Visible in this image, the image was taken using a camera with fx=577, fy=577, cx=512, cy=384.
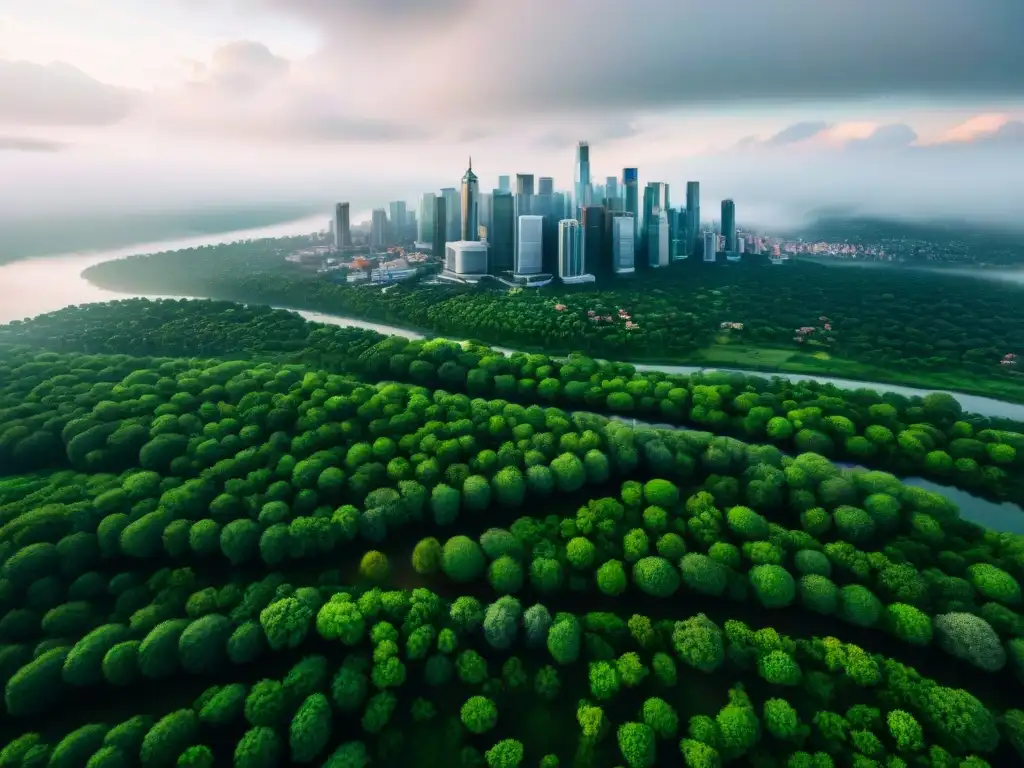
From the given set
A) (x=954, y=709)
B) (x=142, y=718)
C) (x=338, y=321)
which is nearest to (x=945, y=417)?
(x=954, y=709)

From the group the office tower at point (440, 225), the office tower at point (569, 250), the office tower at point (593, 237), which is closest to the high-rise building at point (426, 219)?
the office tower at point (440, 225)

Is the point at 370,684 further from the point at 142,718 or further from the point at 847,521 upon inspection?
the point at 847,521

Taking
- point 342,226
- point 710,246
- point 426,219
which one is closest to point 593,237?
point 710,246

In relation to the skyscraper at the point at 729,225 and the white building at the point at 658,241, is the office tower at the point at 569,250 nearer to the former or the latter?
the white building at the point at 658,241

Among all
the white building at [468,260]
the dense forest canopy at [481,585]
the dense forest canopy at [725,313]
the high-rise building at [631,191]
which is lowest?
the dense forest canopy at [481,585]

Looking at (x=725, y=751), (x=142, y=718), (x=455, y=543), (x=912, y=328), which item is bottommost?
(x=725, y=751)

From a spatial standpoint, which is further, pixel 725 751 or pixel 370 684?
pixel 370 684
